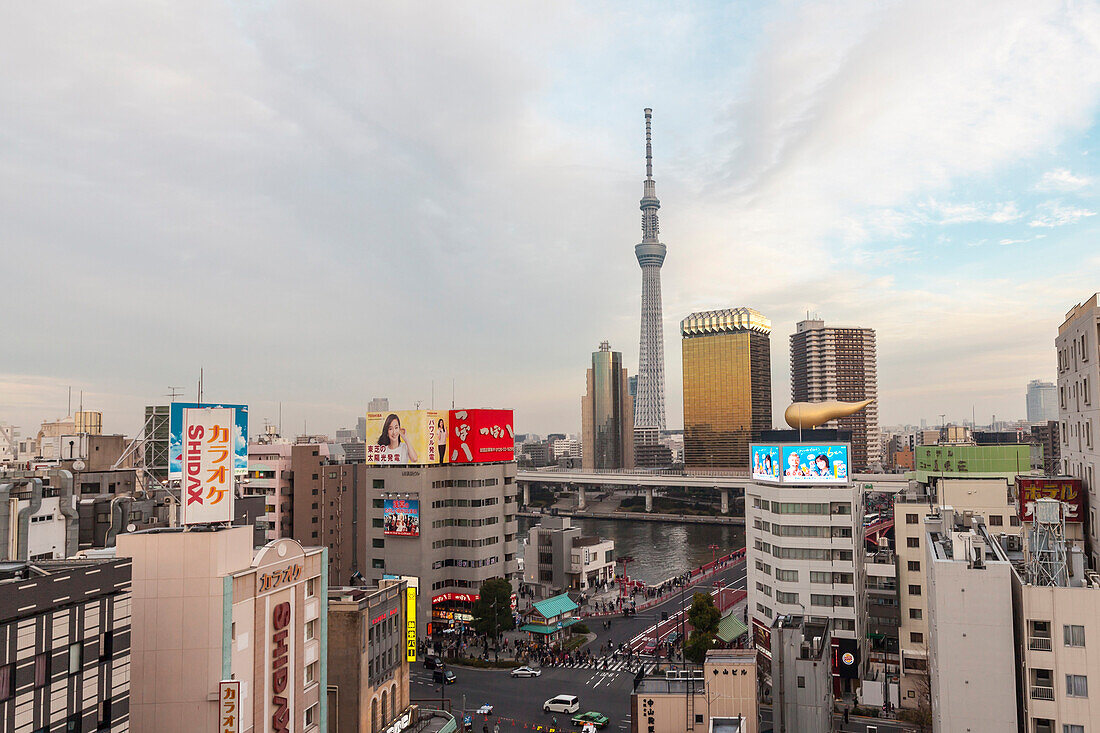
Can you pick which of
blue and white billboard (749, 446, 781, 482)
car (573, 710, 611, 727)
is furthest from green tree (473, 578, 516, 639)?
blue and white billboard (749, 446, 781, 482)

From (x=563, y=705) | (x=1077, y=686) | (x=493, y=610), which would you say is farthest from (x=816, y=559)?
(x=493, y=610)

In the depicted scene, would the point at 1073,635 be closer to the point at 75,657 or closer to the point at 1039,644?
the point at 1039,644

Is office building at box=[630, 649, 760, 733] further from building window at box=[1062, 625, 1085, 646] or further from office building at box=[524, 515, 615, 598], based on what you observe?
office building at box=[524, 515, 615, 598]

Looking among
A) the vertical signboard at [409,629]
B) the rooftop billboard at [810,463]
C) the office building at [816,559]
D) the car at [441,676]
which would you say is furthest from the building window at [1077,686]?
the car at [441,676]

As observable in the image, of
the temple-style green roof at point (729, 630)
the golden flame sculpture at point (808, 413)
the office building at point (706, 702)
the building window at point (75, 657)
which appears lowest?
the temple-style green roof at point (729, 630)

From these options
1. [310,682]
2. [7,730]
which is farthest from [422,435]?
[7,730]

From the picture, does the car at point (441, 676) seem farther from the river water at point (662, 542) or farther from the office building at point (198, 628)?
the river water at point (662, 542)
